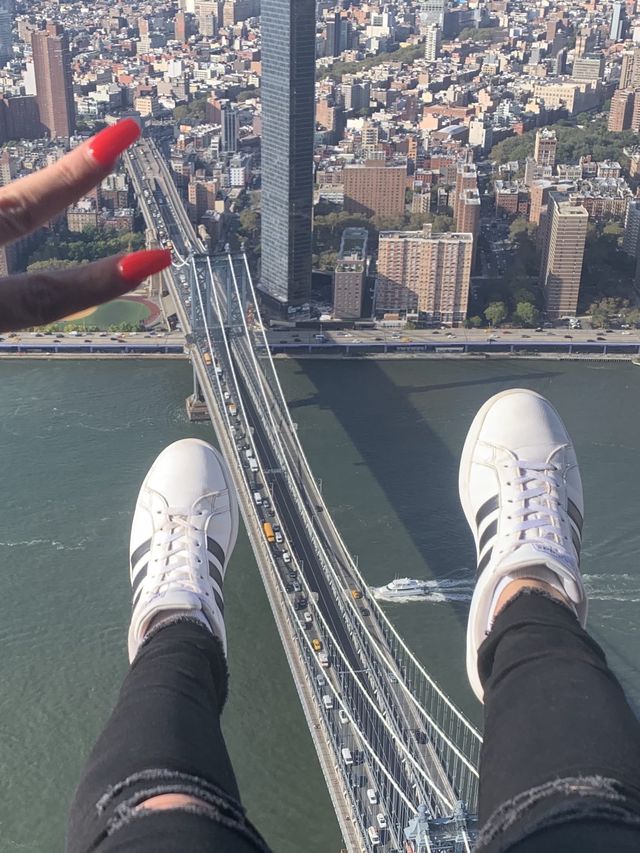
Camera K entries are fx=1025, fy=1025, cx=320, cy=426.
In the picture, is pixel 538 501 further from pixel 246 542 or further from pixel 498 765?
pixel 246 542

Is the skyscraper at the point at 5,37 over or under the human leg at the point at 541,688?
over

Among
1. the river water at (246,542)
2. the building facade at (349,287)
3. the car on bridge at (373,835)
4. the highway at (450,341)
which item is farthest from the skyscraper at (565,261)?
the car on bridge at (373,835)

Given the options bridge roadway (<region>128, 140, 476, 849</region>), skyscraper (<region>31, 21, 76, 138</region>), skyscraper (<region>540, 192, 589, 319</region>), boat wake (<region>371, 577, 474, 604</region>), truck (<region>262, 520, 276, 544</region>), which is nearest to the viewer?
bridge roadway (<region>128, 140, 476, 849</region>)

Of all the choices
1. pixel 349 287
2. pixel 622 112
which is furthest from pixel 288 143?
pixel 622 112

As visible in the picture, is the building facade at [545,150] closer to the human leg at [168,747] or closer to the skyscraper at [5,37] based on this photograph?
the skyscraper at [5,37]

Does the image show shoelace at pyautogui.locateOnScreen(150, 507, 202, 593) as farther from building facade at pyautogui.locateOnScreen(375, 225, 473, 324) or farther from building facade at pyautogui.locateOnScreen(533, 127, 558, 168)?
building facade at pyautogui.locateOnScreen(533, 127, 558, 168)

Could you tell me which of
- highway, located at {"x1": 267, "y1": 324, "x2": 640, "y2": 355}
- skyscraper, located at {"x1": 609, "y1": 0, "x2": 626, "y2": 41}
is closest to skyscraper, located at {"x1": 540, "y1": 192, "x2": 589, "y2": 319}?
highway, located at {"x1": 267, "y1": 324, "x2": 640, "y2": 355}

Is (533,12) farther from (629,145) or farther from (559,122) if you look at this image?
(629,145)

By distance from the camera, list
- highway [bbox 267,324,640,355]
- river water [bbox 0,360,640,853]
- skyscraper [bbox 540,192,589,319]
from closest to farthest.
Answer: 1. river water [bbox 0,360,640,853]
2. highway [bbox 267,324,640,355]
3. skyscraper [bbox 540,192,589,319]
